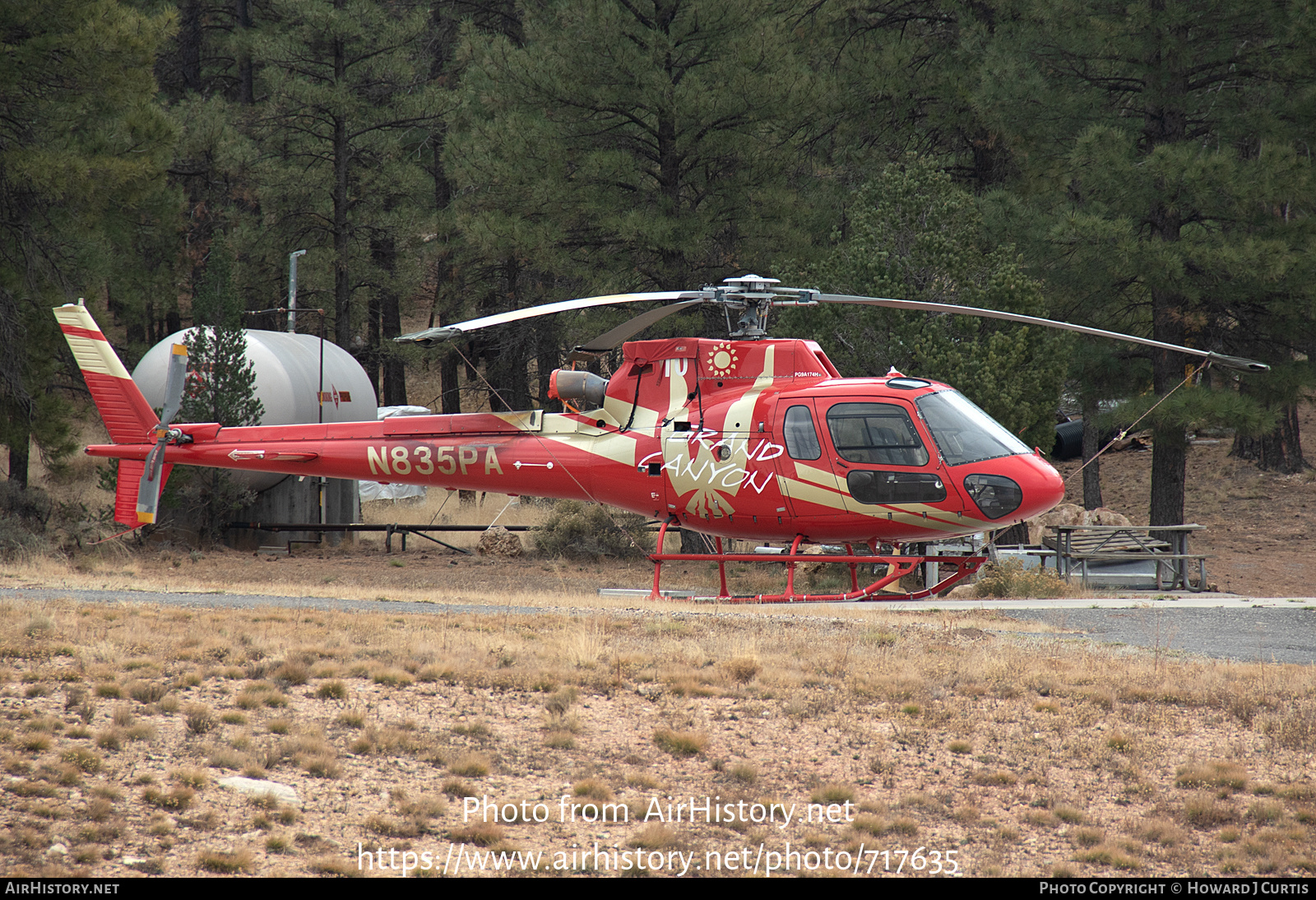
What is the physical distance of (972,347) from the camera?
17.7 meters

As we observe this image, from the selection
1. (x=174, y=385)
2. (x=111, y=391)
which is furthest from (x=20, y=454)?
(x=174, y=385)

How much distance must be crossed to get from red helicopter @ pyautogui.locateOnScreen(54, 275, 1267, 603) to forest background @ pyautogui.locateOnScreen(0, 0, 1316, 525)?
1.85 m

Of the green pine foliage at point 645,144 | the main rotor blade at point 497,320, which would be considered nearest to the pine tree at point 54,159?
the green pine foliage at point 645,144

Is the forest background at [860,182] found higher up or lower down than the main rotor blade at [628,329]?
higher up

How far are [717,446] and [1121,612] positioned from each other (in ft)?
16.4

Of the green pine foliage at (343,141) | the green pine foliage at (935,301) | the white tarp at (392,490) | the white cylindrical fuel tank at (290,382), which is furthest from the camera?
the green pine foliage at (343,141)

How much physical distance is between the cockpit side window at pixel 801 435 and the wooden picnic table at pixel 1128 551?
200 inches

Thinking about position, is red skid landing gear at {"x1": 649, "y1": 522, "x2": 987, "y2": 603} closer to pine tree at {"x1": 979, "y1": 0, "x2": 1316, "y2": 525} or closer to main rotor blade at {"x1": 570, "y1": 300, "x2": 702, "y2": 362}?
main rotor blade at {"x1": 570, "y1": 300, "x2": 702, "y2": 362}

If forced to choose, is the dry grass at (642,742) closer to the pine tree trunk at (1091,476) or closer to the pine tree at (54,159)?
the pine tree at (54,159)

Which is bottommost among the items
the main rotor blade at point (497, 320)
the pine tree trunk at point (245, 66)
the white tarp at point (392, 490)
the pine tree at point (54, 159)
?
the white tarp at point (392, 490)

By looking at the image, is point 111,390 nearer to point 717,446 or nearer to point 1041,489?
point 717,446

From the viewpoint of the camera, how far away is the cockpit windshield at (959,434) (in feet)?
42.1

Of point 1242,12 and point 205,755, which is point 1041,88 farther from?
point 205,755

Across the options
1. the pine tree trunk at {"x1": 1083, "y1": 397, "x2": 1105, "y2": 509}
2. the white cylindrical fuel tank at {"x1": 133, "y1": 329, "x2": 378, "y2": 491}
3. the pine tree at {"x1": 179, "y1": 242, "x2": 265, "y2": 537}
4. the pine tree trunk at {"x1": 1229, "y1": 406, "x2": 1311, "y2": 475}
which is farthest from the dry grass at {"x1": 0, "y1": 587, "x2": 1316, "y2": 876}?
the pine tree trunk at {"x1": 1229, "y1": 406, "x2": 1311, "y2": 475}
